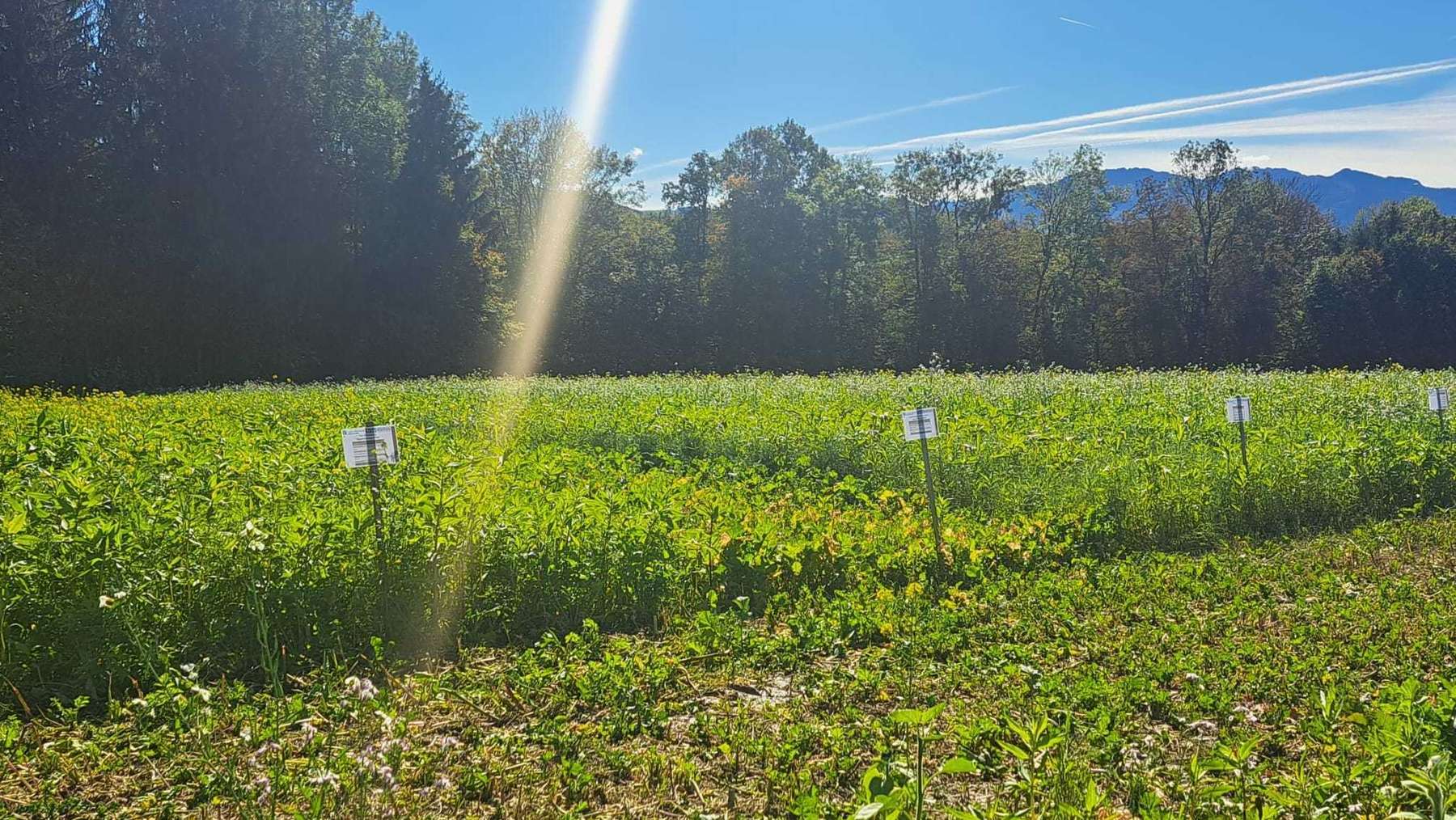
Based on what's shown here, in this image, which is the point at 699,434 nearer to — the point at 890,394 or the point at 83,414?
the point at 890,394

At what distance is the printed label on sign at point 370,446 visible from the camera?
215 inches

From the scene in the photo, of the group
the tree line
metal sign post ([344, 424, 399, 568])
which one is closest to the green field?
metal sign post ([344, 424, 399, 568])

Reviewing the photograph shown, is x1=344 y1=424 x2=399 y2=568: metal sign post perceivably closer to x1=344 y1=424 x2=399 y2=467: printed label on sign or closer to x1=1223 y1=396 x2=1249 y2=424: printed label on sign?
x1=344 y1=424 x2=399 y2=467: printed label on sign

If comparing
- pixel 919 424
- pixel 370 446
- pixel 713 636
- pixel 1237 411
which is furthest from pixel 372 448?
pixel 1237 411

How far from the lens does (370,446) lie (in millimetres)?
5551

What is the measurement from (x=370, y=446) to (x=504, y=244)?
131ft

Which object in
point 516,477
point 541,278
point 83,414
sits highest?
point 541,278

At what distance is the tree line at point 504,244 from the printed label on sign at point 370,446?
28423 mm

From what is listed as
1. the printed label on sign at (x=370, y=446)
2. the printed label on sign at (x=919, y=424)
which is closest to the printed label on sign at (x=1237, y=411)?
the printed label on sign at (x=919, y=424)

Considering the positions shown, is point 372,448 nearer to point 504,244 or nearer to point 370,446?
point 370,446

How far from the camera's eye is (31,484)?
571 centimetres

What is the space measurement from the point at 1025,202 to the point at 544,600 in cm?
4416

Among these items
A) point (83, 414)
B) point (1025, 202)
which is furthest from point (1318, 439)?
point (1025, 202)

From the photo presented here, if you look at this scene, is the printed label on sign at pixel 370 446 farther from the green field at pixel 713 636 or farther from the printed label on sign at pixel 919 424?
the printed label on sign at pixel 919 424
